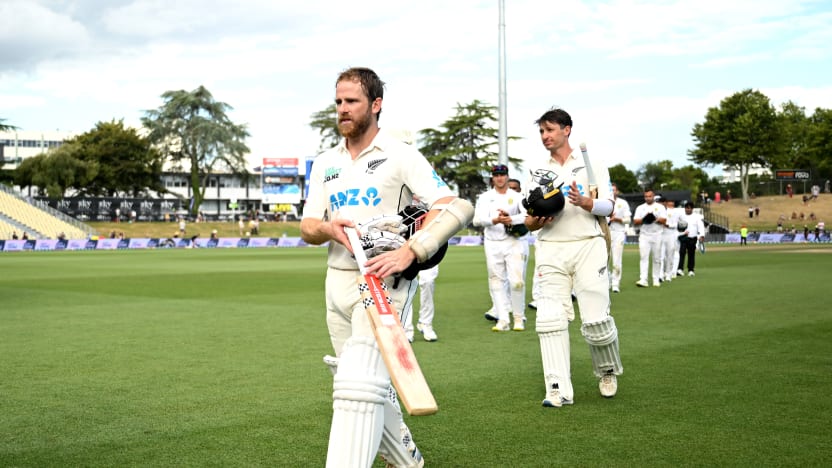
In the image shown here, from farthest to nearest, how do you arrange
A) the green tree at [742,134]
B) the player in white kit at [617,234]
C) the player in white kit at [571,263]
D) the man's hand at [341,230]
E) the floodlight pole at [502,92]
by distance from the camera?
the green tree at [742,134] → the floodlight pole at [502,92] → the player in white kit at [617,234] → the player in white kit at [571,263] → the man's hand at [341,230]

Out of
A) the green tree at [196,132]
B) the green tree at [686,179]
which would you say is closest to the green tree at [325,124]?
the green tree at [196,132]

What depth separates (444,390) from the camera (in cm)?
766

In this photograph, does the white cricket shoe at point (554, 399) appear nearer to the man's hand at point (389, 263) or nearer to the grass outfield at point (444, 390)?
the grass outfield at point (444, 390)

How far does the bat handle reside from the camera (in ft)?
13.7

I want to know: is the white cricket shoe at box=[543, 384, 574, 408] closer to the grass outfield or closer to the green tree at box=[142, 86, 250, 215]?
the grass outfield

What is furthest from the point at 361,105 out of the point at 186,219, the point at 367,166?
the point at 186,219

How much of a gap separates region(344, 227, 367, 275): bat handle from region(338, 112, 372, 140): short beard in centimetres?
→ 58

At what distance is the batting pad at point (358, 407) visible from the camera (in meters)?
3.97

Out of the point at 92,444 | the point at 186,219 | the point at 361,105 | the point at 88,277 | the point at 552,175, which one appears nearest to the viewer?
the point at 361,105

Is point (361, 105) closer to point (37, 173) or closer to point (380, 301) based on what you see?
point (380, 301)

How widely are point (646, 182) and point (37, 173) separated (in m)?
99.8

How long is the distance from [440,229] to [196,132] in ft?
302

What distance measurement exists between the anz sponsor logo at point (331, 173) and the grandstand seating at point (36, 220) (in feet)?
222

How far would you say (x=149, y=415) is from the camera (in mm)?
6633
